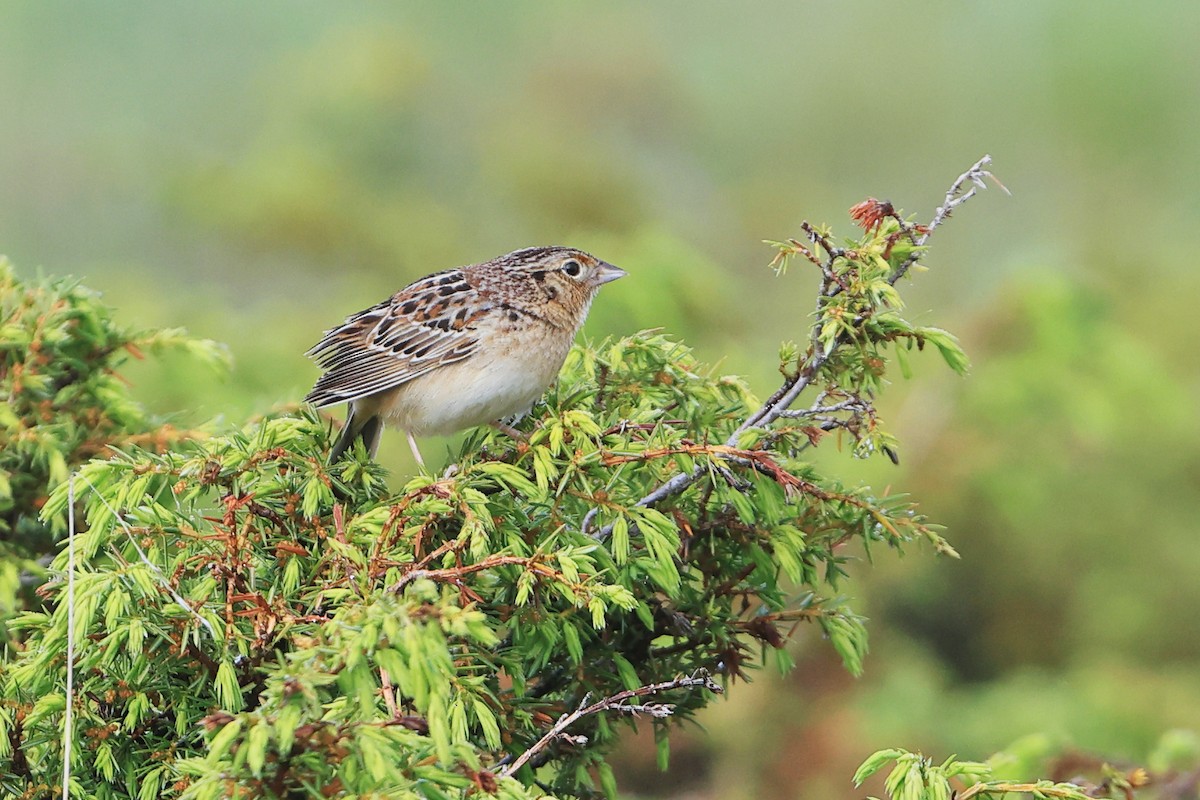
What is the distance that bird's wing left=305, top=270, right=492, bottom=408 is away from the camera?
14.6ft

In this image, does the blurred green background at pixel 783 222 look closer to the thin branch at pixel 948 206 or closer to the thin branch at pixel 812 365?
the thin branch at pixel 812 365

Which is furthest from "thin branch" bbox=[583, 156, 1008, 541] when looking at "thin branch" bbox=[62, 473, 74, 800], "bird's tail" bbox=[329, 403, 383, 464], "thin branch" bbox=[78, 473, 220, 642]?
"bird's tail" bbox=[329, 403, 383, 464]

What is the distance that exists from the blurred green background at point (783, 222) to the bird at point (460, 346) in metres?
0.33

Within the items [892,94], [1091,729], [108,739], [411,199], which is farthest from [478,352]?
[892,94]

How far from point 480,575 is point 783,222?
11.1 meters

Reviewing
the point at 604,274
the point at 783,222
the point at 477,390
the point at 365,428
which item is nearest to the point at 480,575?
the point at 477,390

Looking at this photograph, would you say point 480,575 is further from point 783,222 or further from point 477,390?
point 783,222

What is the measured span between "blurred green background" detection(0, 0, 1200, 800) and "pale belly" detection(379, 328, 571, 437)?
1.37 ft

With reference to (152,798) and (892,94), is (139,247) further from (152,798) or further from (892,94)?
(152,798)

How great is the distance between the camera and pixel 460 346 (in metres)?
4.55

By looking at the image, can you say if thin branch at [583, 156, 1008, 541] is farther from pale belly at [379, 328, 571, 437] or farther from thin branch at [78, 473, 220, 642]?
pale belly at [379, 328, 571, 437]

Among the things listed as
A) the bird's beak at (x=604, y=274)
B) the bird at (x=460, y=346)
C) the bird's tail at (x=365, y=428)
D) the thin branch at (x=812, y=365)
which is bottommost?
the thin branch at (x=812, y=365)

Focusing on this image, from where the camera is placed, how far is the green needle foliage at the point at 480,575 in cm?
261

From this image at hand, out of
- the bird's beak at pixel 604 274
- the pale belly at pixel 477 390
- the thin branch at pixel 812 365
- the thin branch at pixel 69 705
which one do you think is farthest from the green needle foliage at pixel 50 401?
the thin branch at pixel 812 365
